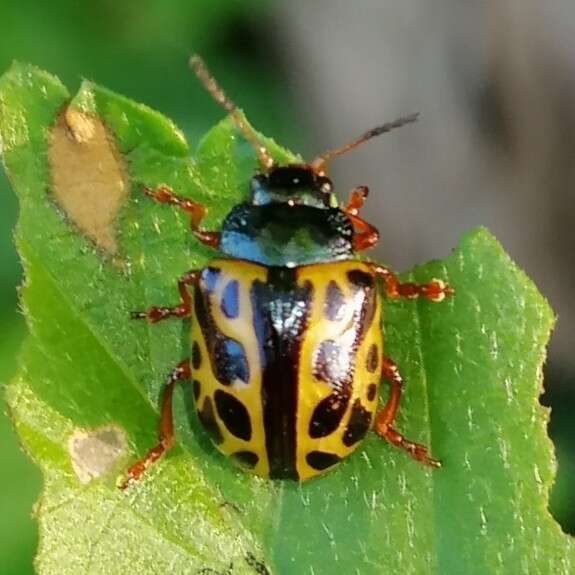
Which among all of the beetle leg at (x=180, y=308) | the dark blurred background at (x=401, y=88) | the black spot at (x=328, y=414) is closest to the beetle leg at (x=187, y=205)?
the beetle leg at (x=180, y=308)

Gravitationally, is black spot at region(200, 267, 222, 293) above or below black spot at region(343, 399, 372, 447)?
above

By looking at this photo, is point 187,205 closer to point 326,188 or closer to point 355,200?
point 326,188

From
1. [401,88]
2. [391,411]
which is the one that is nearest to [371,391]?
[391,411]

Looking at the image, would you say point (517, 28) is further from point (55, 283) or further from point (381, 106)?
point (55, 283)

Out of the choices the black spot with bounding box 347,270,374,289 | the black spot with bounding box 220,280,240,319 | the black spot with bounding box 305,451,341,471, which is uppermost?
the black spot with bounding box 220,280,240,319

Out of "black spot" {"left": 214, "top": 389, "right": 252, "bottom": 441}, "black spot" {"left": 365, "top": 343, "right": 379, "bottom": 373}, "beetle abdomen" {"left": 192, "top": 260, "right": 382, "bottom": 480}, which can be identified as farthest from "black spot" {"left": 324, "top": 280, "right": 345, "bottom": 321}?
"black spot" {"left": 214, "top": 389, "right": 252, "bottom": 441}

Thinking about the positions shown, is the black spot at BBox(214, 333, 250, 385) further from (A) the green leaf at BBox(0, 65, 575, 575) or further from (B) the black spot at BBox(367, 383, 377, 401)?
(B) the black spot at BBox(367, 383, 377, 401)

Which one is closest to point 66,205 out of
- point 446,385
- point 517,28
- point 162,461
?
point 162,461

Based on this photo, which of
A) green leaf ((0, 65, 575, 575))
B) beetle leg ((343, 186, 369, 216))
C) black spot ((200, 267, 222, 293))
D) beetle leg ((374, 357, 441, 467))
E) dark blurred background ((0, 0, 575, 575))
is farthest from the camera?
dark blurred background ((0, 0, 575, 575))
